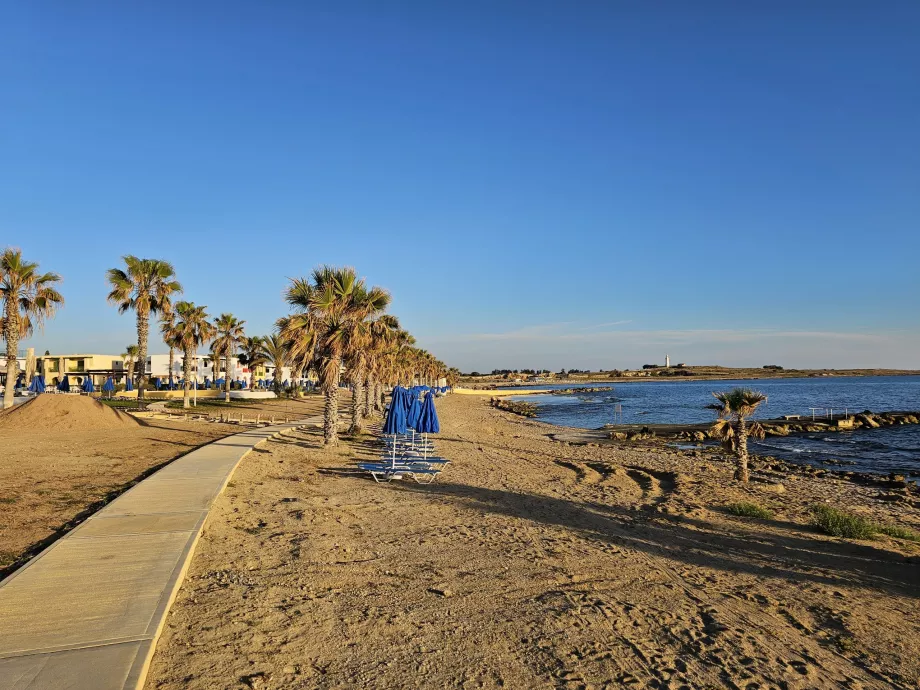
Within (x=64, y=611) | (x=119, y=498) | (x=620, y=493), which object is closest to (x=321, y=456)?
(x=119, y=498)

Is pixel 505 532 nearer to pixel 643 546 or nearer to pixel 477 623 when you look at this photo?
pixel 643 546

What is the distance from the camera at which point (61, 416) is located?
936 inches

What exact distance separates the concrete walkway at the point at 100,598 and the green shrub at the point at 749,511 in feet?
35.2

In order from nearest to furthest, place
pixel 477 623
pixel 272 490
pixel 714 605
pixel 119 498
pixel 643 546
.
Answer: pixel 477 623 → pixel 714 605 → pixel 643 546 → pixel 119 498 → pixel 272 490

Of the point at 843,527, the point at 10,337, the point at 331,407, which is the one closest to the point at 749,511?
the point at 843,527

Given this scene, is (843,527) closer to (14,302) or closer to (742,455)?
(742,455)

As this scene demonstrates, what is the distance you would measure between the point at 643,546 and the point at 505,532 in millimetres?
2287

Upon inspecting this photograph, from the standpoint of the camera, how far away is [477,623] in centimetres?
603

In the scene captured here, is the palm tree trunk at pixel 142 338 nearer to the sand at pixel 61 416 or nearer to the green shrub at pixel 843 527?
the sand at pixel 61 416

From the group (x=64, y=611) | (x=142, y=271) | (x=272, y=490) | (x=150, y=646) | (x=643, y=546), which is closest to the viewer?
(x=150, y=646)

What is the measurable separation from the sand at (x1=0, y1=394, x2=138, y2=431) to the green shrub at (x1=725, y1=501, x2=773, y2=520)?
2390 cm

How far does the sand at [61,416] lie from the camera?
2286cm

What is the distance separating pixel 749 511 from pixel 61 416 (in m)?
25.5

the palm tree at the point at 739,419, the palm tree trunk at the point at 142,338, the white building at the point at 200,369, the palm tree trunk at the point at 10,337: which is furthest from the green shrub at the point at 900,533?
the white building at the point at 200,369
